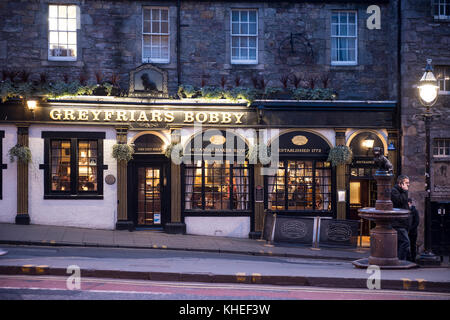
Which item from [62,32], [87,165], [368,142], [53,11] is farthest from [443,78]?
[53,11]

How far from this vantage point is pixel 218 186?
16953 mm

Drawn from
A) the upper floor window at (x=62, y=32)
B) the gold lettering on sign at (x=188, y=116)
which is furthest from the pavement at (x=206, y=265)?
the upper floor window at (x=62, y=32)

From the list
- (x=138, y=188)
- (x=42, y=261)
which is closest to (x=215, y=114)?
(x=138, y=188)

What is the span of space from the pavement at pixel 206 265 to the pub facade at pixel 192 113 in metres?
1.17

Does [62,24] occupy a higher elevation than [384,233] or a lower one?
higher

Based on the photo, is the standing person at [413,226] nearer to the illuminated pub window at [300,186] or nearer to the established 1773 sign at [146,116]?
the illuminated pub window at [300,186]

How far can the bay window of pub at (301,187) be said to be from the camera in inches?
669

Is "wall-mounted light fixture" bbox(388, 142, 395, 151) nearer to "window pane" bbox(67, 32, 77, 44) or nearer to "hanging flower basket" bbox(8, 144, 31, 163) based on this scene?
"window pane" bbox(67, 32, 77, 44)

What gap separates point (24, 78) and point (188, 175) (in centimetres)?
594

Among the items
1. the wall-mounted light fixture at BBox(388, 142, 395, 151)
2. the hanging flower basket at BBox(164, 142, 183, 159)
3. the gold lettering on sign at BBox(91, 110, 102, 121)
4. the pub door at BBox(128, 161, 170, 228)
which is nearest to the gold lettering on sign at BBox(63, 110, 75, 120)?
the gold lettering on sign at BBox(91, 110, 102, 121)

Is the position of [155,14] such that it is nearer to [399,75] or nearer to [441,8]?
[399,75]

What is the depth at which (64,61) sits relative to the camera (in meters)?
16.6

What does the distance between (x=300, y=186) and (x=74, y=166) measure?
735 centimetres

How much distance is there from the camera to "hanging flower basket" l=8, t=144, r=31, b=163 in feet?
51.8
